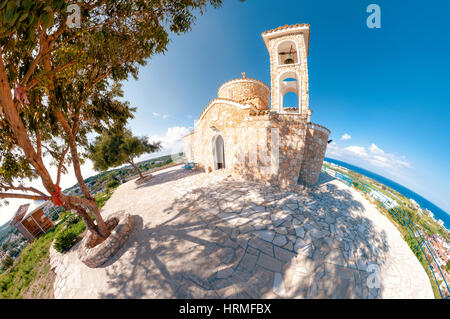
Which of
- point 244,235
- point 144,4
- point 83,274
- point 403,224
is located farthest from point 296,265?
point 144,4

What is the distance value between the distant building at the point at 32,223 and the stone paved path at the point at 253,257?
7.22m

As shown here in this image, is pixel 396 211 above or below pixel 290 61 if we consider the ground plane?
below

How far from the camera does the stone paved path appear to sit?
276cm

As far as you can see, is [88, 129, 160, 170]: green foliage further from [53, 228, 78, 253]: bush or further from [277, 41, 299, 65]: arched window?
[277, 41, 299, 65]: arched window

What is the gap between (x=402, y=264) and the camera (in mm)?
4207

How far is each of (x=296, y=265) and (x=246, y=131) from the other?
6.20m

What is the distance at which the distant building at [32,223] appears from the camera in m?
8.21

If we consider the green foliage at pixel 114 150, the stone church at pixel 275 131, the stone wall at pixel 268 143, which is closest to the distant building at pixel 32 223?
the green foliage at pixel 114 150

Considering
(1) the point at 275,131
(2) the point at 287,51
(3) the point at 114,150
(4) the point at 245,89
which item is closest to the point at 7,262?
(3) the point at 114,150

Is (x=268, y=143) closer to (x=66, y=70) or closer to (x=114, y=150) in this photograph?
(x=66, y=70)

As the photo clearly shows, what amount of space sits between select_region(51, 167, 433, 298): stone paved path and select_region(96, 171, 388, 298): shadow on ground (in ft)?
0.06

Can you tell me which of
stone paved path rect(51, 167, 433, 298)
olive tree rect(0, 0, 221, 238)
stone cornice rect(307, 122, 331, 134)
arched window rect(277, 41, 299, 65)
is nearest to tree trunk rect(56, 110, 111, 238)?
olive tree rect(0, 0, 221, 238)

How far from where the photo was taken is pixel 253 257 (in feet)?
10.4

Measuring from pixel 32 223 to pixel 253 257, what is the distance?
14437 mm
